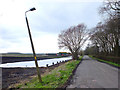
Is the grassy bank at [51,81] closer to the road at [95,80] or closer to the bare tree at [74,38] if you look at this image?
the road at [95,80]

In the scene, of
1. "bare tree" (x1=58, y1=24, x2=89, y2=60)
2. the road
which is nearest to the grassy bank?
the road

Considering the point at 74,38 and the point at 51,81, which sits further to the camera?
the point at 74,38

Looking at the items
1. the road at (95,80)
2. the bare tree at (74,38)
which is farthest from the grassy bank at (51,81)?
the bare tree at (74,38)

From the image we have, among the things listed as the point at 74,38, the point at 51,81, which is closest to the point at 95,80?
the point at 51,81

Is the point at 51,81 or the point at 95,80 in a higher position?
the point at 51,81

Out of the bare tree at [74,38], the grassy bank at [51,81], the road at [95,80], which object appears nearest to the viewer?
the road at [95,80]

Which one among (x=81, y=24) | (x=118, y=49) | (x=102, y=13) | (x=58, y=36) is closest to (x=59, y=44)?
(x=58, y=36)

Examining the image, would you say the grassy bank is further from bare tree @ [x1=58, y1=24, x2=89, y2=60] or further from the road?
bare tree @ [x1=58, y1=24, x2=89, y2=60]

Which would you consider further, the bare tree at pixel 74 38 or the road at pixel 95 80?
the bare tree at pixel 74 38

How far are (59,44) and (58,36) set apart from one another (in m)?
4.22

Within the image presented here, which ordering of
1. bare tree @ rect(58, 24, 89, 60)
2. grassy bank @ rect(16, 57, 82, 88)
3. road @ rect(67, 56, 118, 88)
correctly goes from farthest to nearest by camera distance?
bare tree @ rect(58, 24, 89, 60) < grassy bank @ rect(16, 57, 82, 88) < road @ rect(67, 56, 118, 88)

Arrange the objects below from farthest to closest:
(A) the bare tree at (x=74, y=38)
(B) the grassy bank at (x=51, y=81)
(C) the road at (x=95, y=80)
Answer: (A) the bare tree at (x=74, y=38)
(B) the grassy bank at (x=51, y=81)
(C) the road at (x=95, y=80)

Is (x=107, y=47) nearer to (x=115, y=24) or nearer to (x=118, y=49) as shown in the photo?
(x=118, y=49)

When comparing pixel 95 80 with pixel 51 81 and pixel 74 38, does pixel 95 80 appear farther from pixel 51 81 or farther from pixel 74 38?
pixel 74 38
